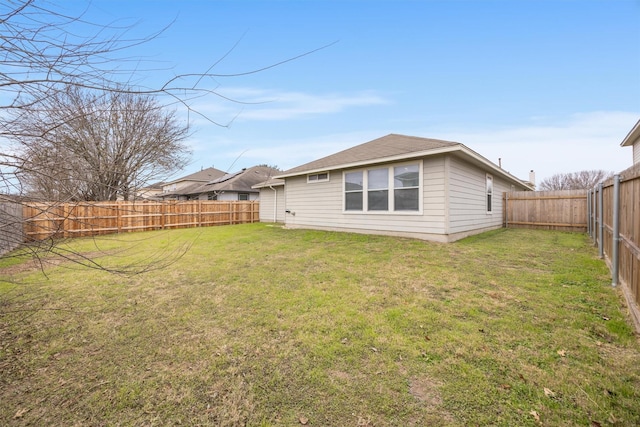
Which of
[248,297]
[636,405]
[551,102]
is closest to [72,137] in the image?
[248,297]

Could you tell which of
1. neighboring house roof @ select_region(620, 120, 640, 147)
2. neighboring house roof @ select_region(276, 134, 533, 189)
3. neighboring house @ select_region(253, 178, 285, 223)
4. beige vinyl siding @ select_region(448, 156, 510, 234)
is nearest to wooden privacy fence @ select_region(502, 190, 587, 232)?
beige vinyl siding @ select_region(448, 156, 510, 234)

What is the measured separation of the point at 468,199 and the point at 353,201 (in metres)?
3.88

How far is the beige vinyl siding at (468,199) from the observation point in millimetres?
7758

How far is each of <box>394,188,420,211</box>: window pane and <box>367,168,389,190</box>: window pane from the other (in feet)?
1.68

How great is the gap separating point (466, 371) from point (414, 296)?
1.63 m

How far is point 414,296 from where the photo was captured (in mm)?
3697

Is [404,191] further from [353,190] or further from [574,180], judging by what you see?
[574,180]

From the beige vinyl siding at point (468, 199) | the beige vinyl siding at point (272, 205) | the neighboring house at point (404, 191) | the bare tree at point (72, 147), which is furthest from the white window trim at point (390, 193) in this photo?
the beige vinyl siding at point (272, 205)

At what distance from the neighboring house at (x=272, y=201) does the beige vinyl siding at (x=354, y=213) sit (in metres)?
4.21

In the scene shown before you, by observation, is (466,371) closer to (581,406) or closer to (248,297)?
(581,406)

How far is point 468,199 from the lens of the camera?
8.90 meters

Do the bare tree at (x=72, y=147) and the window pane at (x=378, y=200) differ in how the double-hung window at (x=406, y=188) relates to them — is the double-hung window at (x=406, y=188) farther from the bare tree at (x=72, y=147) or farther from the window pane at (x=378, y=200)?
the bare tree at (x=72, y=147)

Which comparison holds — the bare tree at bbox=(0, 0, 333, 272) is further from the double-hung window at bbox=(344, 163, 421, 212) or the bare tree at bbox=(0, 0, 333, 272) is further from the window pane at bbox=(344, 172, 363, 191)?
the window pane at bbox=(344, 172, 363, 191)

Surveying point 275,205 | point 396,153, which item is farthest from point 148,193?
point 275,205
